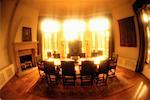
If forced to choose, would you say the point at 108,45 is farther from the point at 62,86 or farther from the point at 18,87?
the point at 18,87

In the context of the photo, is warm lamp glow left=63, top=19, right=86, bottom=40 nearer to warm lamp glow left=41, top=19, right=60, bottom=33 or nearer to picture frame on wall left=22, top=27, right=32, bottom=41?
warm lamp glow left=41, top=19, right=60, bottom=33

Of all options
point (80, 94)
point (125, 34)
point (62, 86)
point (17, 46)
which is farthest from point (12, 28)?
point (125, 34)

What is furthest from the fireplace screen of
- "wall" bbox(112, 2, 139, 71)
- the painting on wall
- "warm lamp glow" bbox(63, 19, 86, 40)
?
the painting on wall

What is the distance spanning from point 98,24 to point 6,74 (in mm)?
6010

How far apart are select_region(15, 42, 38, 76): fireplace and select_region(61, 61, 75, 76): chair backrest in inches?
102

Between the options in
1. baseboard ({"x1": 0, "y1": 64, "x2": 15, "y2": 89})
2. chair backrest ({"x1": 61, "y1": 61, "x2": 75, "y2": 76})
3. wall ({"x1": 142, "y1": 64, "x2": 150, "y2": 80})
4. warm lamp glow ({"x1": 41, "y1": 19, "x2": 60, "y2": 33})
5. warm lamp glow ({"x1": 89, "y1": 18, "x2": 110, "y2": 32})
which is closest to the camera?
chair backrest ({"x1": 61, "y1": 61, "x2": 75, "y2": 76})

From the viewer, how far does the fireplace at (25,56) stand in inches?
247

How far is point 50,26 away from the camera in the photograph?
9.13 m

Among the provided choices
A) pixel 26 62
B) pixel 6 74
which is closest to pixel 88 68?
pixel 6 74

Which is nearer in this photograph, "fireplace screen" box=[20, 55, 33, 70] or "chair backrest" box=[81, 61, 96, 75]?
"chair backrest" box=[81, 61, 96, 75]

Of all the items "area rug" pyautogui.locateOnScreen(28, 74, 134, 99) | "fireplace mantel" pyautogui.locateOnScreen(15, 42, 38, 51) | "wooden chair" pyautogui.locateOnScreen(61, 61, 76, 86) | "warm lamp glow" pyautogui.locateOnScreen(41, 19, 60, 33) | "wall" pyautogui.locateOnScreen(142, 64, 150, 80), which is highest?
"warm lamp glow" pyautogui.locateOnScreen(41, 19, 60, 33)

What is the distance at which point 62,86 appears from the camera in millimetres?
4961

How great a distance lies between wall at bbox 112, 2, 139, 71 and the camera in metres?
6.55

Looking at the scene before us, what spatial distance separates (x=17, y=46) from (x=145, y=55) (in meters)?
5.10
